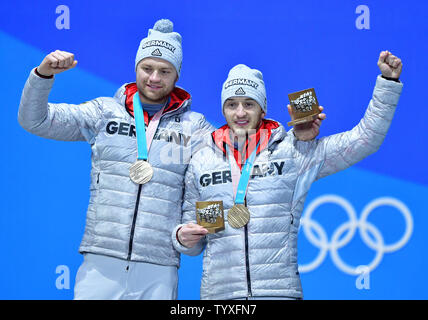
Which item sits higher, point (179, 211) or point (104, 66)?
point (104, 66)

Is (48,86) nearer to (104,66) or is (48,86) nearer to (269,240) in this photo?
(269,240)

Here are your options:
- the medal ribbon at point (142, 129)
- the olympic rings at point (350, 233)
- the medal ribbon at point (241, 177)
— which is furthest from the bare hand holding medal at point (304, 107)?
the olympic rings at point (350, 233)

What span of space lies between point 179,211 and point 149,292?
1.54 feet

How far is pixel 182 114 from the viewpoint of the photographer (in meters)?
3.64

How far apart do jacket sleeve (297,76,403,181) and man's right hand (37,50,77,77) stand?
130 centimetres

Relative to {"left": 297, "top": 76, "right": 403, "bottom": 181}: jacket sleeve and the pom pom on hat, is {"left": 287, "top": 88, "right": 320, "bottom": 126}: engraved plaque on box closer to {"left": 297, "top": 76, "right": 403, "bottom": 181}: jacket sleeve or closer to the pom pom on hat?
{"left": 297, "top": 76, "right": 403, "bottom": 181}: jacket sleeve

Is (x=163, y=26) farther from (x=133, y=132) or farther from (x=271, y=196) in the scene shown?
(x=271, y=196)

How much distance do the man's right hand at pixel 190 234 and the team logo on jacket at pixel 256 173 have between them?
27 cm

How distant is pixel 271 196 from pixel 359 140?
55cm

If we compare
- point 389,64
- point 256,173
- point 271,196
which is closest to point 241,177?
point 256,173

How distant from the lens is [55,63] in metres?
3.22

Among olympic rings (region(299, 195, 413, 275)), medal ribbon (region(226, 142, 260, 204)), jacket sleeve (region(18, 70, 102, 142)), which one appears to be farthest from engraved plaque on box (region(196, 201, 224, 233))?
olympic rings (region(299, 195, 413, 275))

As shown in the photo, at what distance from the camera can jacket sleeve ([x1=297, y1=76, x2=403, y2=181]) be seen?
3.20 meters
